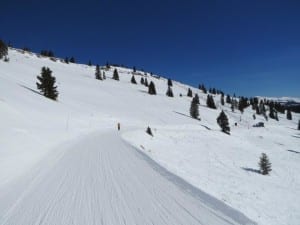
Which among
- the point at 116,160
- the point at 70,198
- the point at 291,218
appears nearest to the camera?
the point at 70,198

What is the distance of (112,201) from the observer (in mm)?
5605

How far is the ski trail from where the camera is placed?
15.4 feet

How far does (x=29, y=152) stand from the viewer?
11.0 meters

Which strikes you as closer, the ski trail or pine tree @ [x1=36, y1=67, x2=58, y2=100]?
the ski trail

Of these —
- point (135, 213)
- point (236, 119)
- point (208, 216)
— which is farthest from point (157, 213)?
point (236, 119)

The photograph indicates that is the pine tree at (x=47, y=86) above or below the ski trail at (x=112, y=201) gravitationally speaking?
above

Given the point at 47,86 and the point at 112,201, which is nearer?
the point at 112,201

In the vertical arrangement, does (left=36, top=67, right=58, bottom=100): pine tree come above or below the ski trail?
above

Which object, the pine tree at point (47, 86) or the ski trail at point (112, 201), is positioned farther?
the pine tree at point (47, 86)

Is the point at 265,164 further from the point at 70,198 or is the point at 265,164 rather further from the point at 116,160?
the point at 70,198

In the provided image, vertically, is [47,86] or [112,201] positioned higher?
[47,86]

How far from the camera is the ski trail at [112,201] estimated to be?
468 centimetres

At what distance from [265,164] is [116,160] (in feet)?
49.8

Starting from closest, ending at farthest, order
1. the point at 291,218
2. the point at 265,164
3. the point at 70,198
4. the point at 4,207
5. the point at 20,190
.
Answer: the point at 4,207, the point at 70,198, the point at 20,190, the point at 291,218, the point at 265,164
